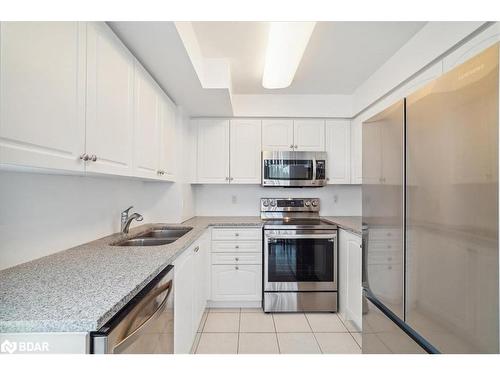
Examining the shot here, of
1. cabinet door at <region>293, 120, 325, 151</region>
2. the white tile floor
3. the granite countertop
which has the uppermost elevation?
cabinet door at <region>293, 120, 325, 151</region>

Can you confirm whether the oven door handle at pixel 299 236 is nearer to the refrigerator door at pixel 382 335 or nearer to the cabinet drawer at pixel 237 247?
the cabinet drawer at pixel 237 247

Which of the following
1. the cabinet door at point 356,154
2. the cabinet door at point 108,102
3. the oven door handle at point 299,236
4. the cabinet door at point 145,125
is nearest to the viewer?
the cabinet door at point 108,102

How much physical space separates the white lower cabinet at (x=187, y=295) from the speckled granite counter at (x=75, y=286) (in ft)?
0.76

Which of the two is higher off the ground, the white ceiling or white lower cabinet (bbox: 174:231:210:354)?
the white ceiling

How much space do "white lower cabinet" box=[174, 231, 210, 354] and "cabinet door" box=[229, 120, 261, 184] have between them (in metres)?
0.95

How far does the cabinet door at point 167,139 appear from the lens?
2137 millimetres

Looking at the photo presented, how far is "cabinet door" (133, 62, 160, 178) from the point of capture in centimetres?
164

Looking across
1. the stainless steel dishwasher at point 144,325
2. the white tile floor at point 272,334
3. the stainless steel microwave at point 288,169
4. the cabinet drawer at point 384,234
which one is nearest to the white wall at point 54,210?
the stainless steel dishwasher at point 144,325

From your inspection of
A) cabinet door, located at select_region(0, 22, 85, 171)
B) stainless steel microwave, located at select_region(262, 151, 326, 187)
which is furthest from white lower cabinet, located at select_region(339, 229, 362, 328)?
cabinet door, located at select_region(0, 22, 85, 171)

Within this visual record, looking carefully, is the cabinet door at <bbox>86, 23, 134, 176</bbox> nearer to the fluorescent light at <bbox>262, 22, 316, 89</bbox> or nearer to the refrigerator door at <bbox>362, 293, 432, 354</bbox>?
the fluorescent light at <bbox>262, 22, 316, 89</bbox>

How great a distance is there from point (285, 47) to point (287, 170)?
1.47m

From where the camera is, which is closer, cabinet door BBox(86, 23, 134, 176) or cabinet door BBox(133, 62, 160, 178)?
cabinet door BBox(86, 23, 134, 176)
